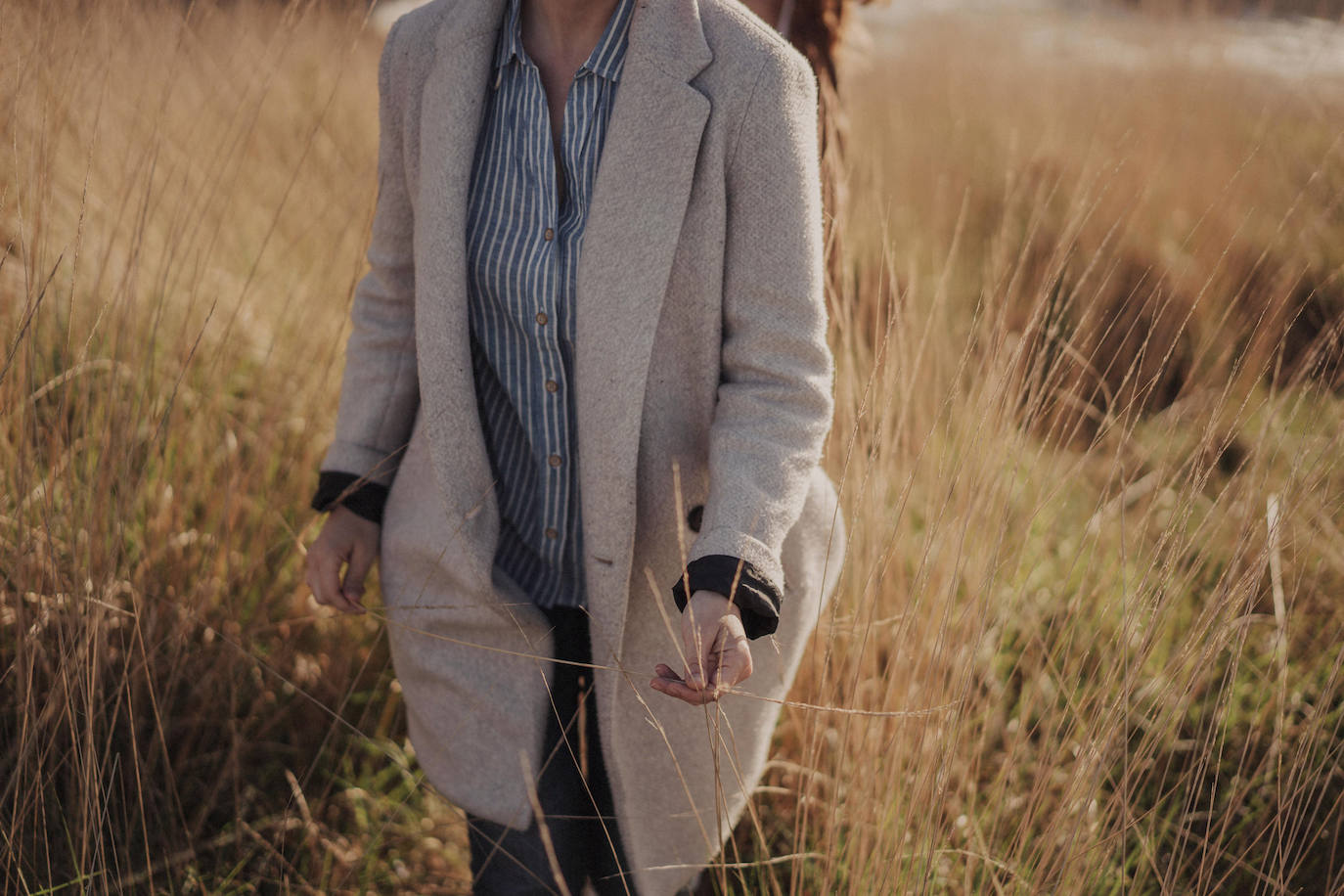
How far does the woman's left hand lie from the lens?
0.92 metres

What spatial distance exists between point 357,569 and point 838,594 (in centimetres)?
70

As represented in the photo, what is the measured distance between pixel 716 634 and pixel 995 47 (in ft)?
16.3

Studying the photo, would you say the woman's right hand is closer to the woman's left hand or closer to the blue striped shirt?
the blue striped shirt

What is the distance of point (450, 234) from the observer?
3.73 ft

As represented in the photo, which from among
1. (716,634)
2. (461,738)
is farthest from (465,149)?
(461,738)

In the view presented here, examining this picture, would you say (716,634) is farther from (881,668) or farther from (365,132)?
(365,132)

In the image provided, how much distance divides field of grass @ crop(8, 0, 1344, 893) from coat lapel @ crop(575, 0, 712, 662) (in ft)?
0.91

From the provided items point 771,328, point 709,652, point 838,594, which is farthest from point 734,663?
point 771,328

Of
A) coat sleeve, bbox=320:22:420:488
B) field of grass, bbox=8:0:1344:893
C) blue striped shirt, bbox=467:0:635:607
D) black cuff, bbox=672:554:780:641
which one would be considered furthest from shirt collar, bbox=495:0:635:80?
black cuff, bbox=672:554:780:641

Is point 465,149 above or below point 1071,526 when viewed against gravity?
above

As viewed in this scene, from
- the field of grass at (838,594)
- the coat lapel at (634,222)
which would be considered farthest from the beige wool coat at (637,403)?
the field of grass at (838,594)

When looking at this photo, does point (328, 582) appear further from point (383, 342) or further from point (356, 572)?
point (383, 342)

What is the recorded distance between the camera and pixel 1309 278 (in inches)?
148

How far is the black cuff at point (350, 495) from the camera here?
133cm
